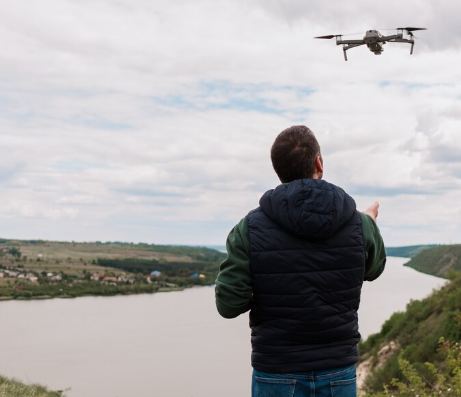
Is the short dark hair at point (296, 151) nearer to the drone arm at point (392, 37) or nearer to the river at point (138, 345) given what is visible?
the drone arm at point (392, 37)

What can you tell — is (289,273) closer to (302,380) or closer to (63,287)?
(302,380)

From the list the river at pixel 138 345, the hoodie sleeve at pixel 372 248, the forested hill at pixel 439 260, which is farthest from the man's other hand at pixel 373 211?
the forested hill at pixel 439 260

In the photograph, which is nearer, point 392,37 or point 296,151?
point 296,151

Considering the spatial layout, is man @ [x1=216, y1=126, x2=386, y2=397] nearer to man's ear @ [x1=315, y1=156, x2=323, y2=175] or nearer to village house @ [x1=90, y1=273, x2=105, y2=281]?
man's ear @ [x1=315, y1=156, x2=323, y2=175]

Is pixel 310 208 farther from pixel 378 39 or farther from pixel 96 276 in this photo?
pixel 96 276

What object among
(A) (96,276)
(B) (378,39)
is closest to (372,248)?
(B) (378,39)

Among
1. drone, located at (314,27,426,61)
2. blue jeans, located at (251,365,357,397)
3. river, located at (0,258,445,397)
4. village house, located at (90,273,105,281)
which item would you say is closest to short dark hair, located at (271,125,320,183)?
blue jeans, located at (251,365,357,397)
